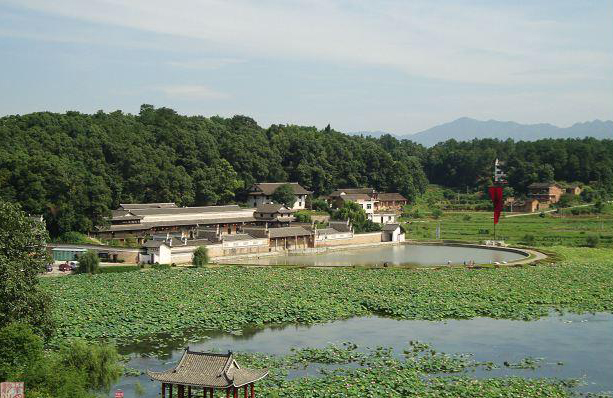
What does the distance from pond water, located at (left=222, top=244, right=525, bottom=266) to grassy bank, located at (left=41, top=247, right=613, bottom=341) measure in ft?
19.7

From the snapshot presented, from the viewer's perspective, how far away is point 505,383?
19828mm

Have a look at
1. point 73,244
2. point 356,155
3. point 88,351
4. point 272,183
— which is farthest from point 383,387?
point 356,155

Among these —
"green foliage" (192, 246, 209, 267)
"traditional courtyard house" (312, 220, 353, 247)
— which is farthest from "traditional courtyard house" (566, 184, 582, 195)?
"green foliage" (192, 246, 209, 267)

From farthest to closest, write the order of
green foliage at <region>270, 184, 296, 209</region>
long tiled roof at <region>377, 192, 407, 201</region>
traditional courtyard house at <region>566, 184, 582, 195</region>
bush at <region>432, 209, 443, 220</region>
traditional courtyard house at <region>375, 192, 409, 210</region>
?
traditional courtyard house at <region>566, 184, 582, 195</region>, long tiled roof at <region>377, 192, 407, 201</region>, traditional courtyard house at <region>375, 192, 409, 210</region>, bush at <region>432, 209, 443, 220</region>, green foliage at <region>270, 184, 296, 209</region>

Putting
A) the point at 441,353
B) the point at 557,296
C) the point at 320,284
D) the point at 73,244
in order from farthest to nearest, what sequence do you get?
the point at 73,244 < the point at 320,284 < the point at 557,296 < the point at 441,353

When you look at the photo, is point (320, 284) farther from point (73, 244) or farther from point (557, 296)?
point (73, 244)

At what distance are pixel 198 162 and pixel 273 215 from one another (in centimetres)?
1007

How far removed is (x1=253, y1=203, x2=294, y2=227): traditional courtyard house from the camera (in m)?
59.8

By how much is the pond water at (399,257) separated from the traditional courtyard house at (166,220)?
28.2 ft

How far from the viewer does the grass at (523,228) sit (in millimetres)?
53281

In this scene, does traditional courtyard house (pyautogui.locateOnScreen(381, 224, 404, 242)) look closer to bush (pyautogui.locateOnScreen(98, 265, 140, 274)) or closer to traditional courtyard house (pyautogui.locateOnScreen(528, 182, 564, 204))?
bush (pyautogui.locateOnScreen(98, 265, 140, 274))

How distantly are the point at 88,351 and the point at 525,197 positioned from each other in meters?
64.8

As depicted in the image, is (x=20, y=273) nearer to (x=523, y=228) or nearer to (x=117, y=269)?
(x=117, y=269)

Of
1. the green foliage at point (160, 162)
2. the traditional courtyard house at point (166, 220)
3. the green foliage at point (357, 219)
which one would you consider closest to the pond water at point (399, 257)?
the green foliage at point (357, 219)
